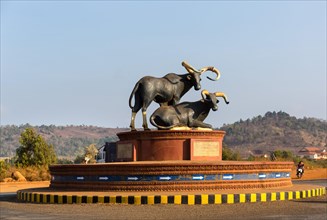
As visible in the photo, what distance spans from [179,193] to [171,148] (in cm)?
412

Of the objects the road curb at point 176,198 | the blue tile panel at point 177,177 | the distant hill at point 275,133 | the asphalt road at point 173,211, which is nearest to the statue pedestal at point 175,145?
the blue tile panel at point 177,177

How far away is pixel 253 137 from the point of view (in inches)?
6216

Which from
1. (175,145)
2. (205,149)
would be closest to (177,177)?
(175,145)

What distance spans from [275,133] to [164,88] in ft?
466

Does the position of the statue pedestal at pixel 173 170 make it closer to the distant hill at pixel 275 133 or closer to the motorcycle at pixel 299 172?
the motorcycle at pixel 299 172

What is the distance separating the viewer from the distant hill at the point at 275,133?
A: 149 m

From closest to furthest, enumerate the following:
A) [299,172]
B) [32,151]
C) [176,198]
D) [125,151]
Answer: [176,198] < [125,151] < [299,172] < [32,151]

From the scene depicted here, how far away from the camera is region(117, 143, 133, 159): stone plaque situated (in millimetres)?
21203

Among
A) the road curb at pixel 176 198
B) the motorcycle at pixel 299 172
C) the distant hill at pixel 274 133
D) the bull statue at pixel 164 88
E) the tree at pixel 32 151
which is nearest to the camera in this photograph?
the road curb at pixel 176 198

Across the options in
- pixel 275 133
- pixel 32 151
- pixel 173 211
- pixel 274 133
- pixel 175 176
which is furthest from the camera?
pixel 274 133

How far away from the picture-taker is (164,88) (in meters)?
21.9

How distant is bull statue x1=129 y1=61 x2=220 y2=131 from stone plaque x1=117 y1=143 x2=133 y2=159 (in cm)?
76

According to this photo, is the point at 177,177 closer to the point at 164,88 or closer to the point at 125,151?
the point at 125,151

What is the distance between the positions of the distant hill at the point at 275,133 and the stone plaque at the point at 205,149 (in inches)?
4614
